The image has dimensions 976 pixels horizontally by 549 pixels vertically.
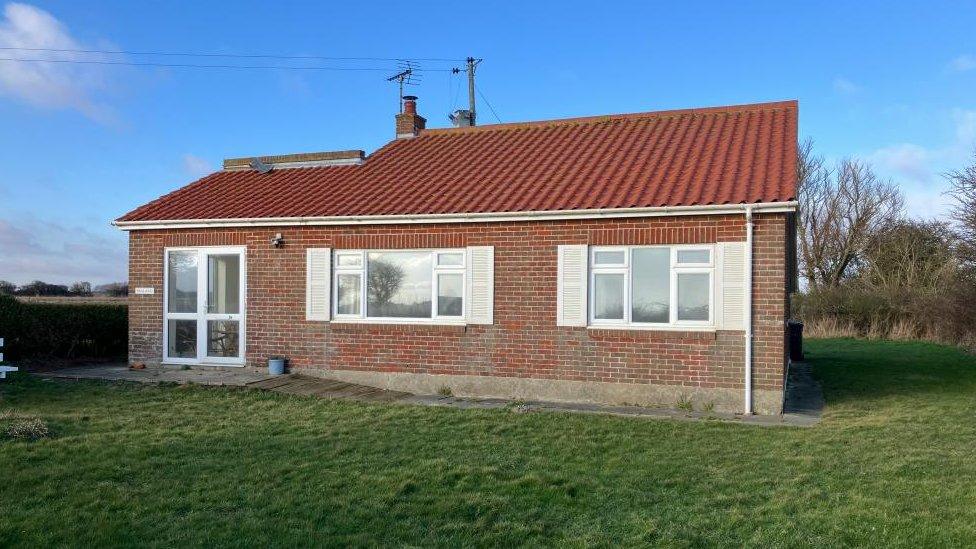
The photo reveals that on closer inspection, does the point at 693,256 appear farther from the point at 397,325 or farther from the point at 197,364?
the point at 197,364

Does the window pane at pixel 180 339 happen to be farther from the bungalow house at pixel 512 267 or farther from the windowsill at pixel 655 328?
the windowsill at pixel 655 328

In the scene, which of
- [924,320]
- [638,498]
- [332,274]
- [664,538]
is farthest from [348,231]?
[924,320]

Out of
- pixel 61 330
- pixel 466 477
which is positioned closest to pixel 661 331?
pixel 466 477

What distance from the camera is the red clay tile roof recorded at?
39.6 feet

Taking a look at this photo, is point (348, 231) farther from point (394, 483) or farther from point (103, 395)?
point (394, 483)

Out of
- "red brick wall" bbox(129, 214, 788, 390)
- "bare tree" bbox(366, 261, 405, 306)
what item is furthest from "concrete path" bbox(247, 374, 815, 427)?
"bare tree" bbox(366, 261, 405, 306)

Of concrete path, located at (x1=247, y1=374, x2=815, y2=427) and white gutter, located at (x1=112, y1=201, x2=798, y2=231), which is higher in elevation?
white gutter, located at (x1=112, y1=201, x2=798, y2=231)

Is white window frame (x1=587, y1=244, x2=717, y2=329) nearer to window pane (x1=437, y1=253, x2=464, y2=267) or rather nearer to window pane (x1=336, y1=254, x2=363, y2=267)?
window pane (x1=437, y1=253, x2=464, y2=267)

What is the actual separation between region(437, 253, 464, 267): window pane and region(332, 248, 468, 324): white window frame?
0.02 metres

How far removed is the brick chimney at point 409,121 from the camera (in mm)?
18641

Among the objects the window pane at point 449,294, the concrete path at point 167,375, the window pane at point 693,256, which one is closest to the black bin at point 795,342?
the window pane at point 693,256

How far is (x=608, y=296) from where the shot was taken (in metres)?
11.8

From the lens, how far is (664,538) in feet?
18.0

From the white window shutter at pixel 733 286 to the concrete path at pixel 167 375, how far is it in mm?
7653
